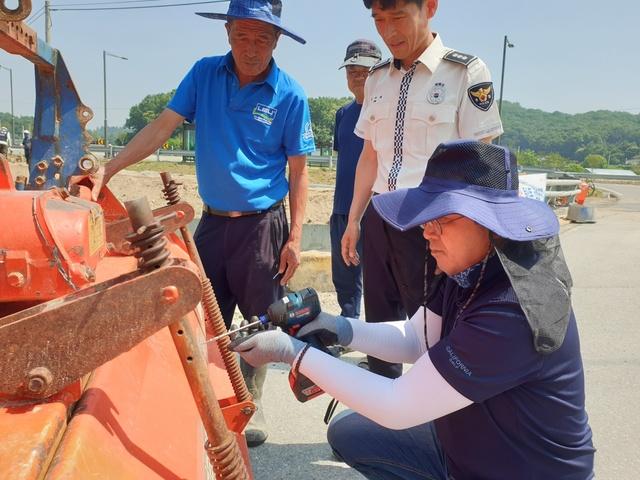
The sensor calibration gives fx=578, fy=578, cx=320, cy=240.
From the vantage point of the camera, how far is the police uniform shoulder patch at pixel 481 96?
2.54 m

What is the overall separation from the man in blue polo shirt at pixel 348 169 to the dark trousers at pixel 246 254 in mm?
1437

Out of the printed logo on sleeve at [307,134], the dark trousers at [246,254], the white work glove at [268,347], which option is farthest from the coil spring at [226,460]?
the printed logo on sleeve at [307,134]

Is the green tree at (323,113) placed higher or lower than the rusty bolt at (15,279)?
higher

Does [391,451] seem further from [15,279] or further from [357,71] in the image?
[357,71]

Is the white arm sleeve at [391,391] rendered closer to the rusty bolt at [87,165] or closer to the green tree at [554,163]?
the rusty bolt at [87,165]

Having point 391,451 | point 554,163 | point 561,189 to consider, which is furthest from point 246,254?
point 554,163

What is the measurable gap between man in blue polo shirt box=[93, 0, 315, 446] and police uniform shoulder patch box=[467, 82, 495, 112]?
0.85 meters

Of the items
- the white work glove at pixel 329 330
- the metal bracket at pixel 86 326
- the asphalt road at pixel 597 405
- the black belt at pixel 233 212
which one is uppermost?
the black belt at pixel 233 212

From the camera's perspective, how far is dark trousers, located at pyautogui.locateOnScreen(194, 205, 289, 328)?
2.89 m

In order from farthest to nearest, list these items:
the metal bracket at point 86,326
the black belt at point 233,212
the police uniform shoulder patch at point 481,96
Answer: the black belt at point 233,212 → the police uniform shoulder patch at point 481,96 → the metal bracket at point 86,326

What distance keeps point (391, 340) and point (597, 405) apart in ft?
6.51

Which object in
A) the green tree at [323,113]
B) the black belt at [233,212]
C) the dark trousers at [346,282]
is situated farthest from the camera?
the green tree at [323,113]

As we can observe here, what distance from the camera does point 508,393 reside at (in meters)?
1.57

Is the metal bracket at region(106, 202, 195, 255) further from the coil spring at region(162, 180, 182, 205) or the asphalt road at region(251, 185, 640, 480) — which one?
the asphalt road at region(251, 185, 640, 480)
